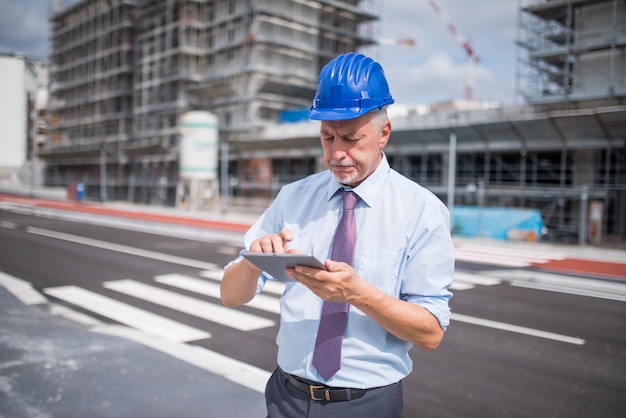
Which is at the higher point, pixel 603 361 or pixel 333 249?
pixel 333 249

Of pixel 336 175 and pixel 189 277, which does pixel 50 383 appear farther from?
pixel 189 277

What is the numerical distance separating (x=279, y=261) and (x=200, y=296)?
771cm

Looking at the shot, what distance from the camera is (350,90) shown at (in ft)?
6.41

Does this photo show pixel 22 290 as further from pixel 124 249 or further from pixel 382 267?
pixel 382 267

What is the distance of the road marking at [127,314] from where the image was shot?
6.74m

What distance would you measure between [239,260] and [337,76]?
85 cm

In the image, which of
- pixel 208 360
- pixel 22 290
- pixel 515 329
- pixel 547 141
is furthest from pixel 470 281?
pixel 547 141

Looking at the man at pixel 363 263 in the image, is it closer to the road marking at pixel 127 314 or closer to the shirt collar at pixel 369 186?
the shirt collar at pixel 369 186

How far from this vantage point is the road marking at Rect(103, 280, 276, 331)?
7438mm

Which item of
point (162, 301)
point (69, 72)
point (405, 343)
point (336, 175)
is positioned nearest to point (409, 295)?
point (405, 343)

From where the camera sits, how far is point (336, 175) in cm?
206

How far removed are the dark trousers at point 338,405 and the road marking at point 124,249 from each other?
402 inches

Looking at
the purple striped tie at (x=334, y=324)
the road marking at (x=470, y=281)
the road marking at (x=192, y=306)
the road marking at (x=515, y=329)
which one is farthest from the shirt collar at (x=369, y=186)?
the road marking at (x=470, y=281)

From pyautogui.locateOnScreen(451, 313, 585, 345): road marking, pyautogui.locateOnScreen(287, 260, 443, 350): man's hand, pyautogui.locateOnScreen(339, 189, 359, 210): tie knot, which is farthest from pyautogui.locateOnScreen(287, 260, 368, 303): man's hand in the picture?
pyautogui.locateOnScreen(451, 313, 585, 345): road marking
